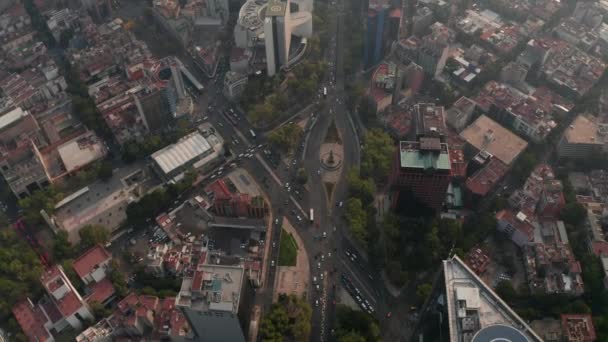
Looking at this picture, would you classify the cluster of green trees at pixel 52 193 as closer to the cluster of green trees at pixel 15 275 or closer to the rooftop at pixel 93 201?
the rooftop at pixel 93 201

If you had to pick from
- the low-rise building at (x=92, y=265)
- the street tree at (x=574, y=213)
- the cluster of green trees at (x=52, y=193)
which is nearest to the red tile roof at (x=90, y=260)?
the low-rise building at (x=92, y=265)

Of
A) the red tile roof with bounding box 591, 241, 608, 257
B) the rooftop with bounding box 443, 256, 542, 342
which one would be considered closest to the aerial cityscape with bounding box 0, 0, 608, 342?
the red tile roof with bounding box 591, 241, 608, 257

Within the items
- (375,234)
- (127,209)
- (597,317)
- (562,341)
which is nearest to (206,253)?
(127,209)

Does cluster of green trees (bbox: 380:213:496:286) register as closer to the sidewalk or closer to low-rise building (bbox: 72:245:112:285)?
the sidewalk

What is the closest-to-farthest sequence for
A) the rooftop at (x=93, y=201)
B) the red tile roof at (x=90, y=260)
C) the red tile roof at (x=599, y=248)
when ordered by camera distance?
the red tile roof at (x=90, y=260) < the red tile roof at (x=599, y=248) < the rooftop at (x=93, y=201)

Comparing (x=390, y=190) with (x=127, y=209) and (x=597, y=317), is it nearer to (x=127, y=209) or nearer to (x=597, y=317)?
(x=597, y=317)
